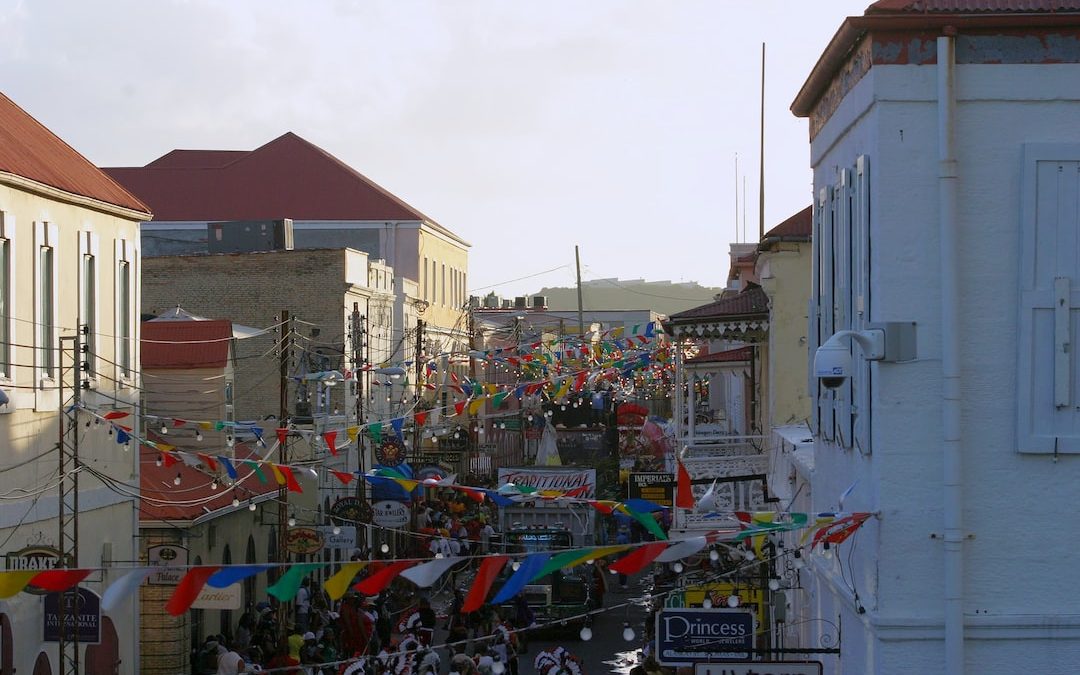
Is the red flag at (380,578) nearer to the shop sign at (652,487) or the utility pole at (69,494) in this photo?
the utility pole at (69,494)

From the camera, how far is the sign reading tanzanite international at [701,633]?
1211 cm

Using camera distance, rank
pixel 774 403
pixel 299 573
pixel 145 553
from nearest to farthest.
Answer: pixel 299 573, pixel 774 403, pixel 145 553

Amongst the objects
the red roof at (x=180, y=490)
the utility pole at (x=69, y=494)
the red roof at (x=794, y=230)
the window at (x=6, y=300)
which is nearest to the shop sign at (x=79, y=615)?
the utility pole at (x=69, y=494)

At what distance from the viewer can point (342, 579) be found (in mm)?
10031

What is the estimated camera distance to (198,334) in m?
32.7

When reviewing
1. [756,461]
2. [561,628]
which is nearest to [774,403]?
[756,461]

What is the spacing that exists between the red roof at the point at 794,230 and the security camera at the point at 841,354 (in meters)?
12.8

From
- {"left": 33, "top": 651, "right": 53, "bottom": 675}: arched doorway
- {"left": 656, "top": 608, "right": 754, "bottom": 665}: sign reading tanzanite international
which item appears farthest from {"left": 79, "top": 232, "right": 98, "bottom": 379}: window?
{"left": 656, "top": 608, "right": 754, "bottom": 665}: sign reading tanzanite international

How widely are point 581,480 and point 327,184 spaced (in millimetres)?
25238

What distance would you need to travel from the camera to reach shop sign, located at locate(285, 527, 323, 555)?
26.7 m

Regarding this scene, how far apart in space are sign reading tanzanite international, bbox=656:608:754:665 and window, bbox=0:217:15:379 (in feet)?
35.4

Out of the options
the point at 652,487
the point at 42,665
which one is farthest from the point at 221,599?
the point at 652,487

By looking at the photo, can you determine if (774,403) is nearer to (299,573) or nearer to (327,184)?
(299,573)

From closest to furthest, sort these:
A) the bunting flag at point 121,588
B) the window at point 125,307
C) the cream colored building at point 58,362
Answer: the bunting flag at point 121,588 → the cream colored building at point 58,362 → the window at point 125,307
